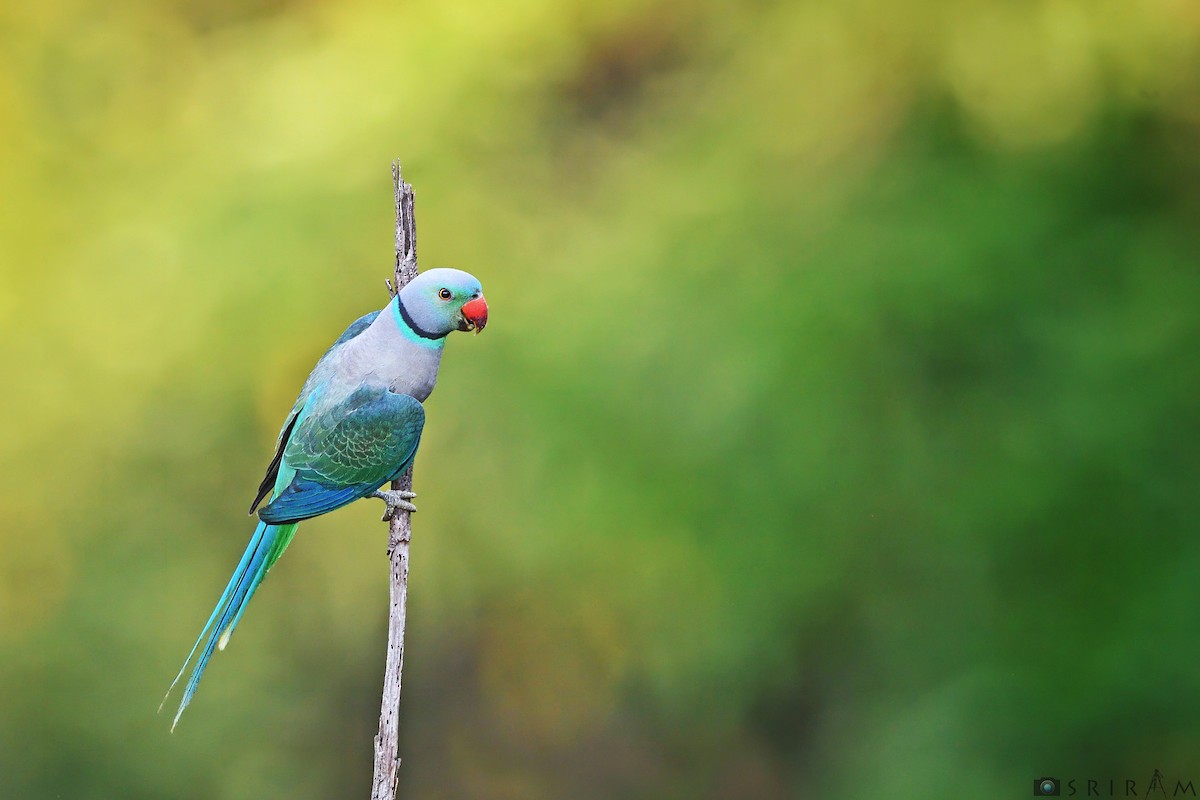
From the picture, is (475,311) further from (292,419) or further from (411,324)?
(292,419)

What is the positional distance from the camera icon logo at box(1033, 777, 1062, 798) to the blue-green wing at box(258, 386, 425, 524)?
9.51 feet

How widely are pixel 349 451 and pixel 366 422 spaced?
0.22 feet

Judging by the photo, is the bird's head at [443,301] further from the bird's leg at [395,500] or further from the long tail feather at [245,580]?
the long tail feather at [245,580]

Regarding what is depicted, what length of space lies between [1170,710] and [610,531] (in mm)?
2130

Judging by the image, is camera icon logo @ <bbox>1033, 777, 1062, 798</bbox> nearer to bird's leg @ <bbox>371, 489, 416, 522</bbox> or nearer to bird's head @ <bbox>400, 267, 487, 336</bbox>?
bird's leg @ <bbox>371, 489, 416, 522</bbox>

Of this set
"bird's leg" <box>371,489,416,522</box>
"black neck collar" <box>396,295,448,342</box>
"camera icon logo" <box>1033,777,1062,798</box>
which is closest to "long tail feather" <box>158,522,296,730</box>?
"bird's leg" <box>371,489,416,522</box>

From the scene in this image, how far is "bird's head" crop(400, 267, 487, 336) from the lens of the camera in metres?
2.12

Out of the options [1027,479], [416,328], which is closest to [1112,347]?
[1027,479]

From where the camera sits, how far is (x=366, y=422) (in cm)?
217

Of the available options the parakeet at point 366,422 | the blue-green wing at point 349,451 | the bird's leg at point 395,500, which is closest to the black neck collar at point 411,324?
the parakeet at point 366,422

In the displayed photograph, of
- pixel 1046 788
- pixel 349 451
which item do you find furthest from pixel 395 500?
pixel 1046 788

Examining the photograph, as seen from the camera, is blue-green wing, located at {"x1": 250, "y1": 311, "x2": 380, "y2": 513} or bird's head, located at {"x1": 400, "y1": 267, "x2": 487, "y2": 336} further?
blue-green wing, located at {"x1": 250, "y1": 311, "x2": 380, "y2": 513}

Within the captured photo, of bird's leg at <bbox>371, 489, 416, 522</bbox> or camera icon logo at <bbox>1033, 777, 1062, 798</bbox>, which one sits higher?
camera icon logo at <bbox>1033, 777, 1062, 798</bbox>

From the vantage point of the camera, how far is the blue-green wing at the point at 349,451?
2158 mm
